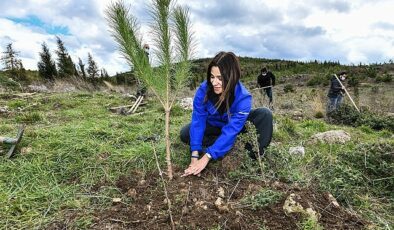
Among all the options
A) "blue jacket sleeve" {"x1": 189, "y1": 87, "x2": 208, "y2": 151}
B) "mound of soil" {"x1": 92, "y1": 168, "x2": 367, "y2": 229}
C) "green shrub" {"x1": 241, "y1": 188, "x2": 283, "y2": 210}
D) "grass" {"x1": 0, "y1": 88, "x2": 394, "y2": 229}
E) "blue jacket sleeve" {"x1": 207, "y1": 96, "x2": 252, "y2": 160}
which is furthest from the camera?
"blue jacket sleeve" {"x1": 189, "y1": 87, "x2": 208, "y2": 151}

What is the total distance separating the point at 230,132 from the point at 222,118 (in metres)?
0.33

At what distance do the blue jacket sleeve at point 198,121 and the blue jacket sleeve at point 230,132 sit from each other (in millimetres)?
226

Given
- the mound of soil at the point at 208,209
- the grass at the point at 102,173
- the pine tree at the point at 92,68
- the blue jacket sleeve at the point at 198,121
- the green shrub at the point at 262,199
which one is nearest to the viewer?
the mound of soil at the point at 208,209

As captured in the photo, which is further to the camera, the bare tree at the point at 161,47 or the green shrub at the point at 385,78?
the green shrub at the point at 385,78

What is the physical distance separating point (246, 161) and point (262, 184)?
35 cm

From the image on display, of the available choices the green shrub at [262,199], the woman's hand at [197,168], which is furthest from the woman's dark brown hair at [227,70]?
the green shrub at [262,199]

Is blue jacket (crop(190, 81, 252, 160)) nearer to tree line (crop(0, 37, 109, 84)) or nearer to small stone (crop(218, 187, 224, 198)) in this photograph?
small stone (crop(218, 187, 224, 198))

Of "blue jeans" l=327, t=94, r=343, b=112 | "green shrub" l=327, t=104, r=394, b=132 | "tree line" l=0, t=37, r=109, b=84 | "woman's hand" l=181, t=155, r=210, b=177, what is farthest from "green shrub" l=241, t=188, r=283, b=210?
"tree line" l=0, t=37, r=109, b=84

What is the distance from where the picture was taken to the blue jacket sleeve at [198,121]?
300cm

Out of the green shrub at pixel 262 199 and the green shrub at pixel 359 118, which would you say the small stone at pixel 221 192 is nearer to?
the green shrub at pixel 262 199

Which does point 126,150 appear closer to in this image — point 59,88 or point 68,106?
point 68,106

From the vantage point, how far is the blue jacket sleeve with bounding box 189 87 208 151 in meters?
3.00

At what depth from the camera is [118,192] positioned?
2623mm

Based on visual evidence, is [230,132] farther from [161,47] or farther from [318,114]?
[318,114]
